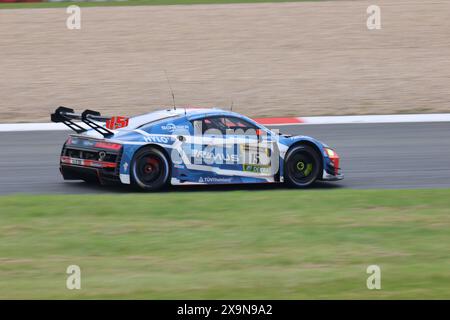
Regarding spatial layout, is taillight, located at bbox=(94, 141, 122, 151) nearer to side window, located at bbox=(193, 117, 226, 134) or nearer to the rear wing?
the rear wing

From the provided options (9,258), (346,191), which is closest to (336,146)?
(346,191)

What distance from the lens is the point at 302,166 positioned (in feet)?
42.9

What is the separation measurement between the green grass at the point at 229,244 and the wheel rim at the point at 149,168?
50 centimetres

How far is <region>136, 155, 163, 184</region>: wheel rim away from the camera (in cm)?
1233

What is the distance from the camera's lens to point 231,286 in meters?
7.64

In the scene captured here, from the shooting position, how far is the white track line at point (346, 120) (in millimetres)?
18875

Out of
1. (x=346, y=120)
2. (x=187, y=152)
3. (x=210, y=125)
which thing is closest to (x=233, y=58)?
(x=346, y=120)

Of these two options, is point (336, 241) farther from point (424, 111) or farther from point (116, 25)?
point (116, 25)

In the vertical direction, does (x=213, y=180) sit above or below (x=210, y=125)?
below

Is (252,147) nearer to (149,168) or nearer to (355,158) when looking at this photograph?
(149,168)

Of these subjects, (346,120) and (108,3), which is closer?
(346,120)

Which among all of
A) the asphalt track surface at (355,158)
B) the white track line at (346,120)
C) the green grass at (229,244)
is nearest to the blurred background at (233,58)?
the white track line at (346,120)

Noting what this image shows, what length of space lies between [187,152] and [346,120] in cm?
816

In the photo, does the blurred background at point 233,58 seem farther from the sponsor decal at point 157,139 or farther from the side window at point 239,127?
the sponsor decal at point 157,139
